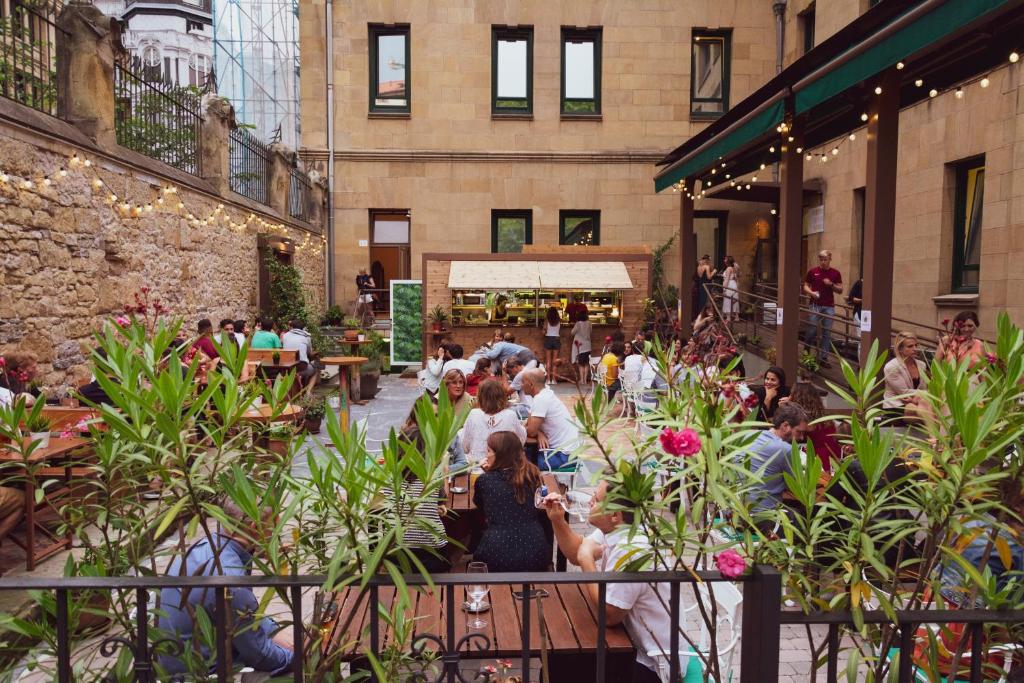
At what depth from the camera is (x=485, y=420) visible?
5.76 m

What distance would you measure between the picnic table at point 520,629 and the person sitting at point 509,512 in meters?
0.39

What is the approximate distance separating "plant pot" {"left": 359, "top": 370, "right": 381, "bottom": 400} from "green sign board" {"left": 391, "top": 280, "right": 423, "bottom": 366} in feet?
9.67

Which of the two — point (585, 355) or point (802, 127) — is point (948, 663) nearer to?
point (802, 127)

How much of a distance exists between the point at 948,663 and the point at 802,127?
8.03 m

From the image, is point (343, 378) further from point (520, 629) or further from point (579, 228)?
point (579, 228)

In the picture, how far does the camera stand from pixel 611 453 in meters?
1.99

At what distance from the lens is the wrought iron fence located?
57.9 ft

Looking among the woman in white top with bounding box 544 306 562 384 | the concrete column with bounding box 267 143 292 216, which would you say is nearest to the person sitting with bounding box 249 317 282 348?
the concrete column with bounding box 267 143 292 216

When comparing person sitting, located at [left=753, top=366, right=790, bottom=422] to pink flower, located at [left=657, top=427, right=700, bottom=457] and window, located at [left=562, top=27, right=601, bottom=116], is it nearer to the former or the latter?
pink flower, located at [left=657, top=427, right=700, bottom=457]

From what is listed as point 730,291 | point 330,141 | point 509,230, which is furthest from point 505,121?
point 730,291

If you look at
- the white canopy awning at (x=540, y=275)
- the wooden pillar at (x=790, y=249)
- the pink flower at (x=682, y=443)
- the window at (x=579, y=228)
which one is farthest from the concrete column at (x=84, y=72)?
the window at (x=579, y=228)

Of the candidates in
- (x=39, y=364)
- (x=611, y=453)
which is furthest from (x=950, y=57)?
(x=39, y=364)

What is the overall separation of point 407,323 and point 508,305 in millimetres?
2362

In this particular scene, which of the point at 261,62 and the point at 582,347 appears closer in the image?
the point at 582,347
